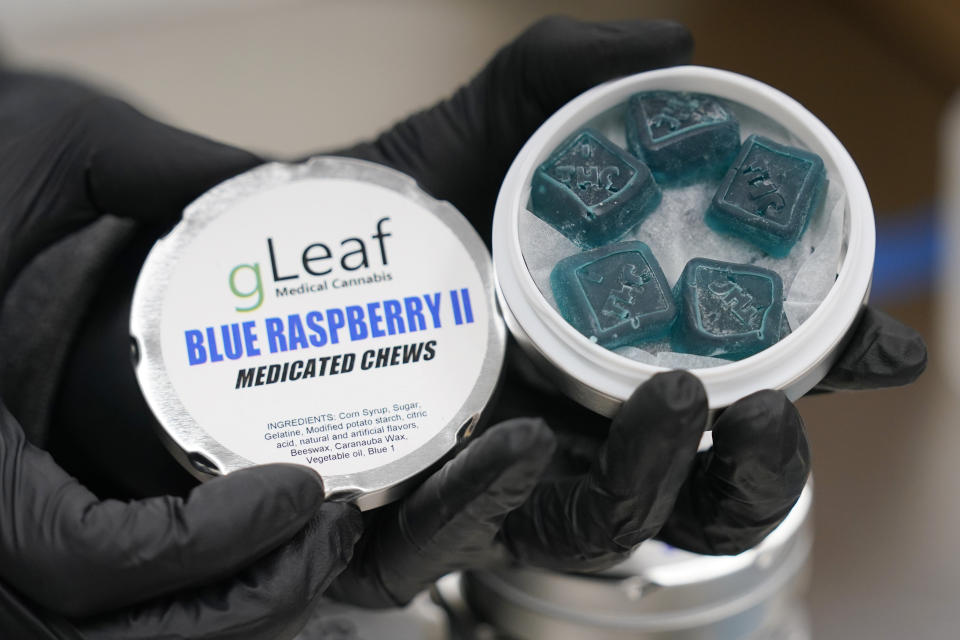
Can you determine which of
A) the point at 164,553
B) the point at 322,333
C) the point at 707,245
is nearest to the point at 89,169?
the point at 322,333

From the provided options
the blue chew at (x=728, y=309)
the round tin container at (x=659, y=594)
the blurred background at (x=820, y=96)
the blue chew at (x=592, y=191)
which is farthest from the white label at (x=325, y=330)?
the blurred background at (x=820, y=96)

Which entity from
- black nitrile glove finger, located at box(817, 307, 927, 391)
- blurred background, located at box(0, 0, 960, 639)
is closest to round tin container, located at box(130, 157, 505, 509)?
black nitrile glove finger, located at box(817, 307, 927, 391)

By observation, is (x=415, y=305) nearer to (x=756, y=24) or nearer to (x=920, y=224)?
(x=920, y=224)

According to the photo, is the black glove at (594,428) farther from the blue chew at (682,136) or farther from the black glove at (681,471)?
the blue chew at (682,136)

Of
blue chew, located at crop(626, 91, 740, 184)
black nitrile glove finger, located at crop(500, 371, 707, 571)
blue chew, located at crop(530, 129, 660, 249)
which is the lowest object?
black nitrile glove finger, located at crop(500, 371, 707, 571)

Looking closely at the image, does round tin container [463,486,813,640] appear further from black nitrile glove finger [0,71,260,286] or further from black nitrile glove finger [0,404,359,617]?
black nitrile glove finger [0,71,260,286]

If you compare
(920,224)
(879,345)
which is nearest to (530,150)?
(879,345)

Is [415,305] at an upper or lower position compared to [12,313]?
upper
